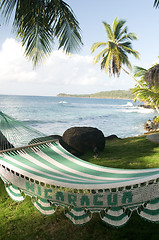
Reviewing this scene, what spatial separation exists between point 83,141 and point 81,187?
309 cm

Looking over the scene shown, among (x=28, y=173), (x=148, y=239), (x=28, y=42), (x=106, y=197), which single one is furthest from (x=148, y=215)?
(x=28, y=42)

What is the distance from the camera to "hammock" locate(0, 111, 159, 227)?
1438 mm

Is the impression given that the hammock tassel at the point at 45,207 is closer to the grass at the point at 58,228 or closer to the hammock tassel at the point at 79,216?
the hammock tassel at the point at 79,216

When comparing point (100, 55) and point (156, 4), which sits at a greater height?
point (100, 55)

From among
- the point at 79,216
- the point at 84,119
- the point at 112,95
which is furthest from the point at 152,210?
the point at 112,95

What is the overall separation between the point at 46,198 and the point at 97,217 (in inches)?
25.9

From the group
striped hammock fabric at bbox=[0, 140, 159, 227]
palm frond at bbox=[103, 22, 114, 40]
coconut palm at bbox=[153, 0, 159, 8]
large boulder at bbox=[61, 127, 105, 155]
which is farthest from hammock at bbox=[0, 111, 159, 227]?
palm frond at bbox=[103, 22, 114, 40]

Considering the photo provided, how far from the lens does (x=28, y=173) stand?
5.70ft

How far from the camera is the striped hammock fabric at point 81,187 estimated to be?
144 cm

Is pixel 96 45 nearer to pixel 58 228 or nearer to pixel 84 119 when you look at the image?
pixel 58 228

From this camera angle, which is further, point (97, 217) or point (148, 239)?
point (97, 217)

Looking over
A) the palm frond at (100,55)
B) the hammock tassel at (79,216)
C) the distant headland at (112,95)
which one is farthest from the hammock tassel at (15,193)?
the distant headland at (112,95)

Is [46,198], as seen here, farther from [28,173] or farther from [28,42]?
[28,42]

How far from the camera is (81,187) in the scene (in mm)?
1465
